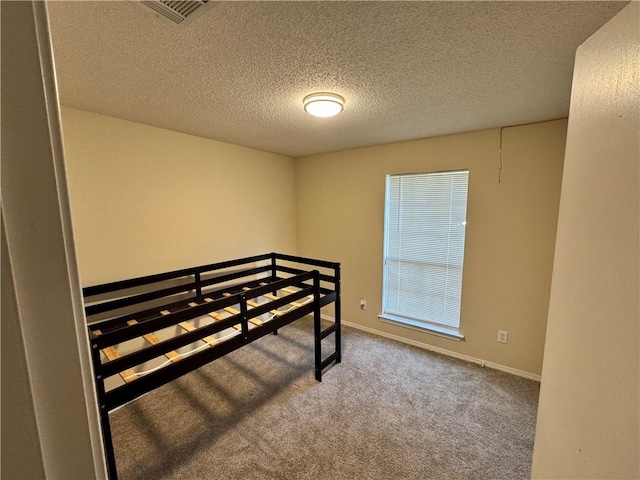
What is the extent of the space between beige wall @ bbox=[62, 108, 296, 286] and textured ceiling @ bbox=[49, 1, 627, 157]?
22 cm

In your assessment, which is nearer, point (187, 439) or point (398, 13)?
point (398, 13)

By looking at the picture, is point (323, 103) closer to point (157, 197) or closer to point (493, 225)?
point (157, 197)

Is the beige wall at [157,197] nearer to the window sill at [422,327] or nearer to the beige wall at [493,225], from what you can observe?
the beige wall at [493,225]

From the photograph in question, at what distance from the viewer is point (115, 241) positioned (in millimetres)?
2111

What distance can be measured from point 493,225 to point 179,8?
261 centimetres

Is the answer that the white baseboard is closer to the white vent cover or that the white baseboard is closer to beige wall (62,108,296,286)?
beige wall (62,108,296,286)

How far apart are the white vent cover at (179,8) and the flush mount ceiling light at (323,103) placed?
78 centimetres

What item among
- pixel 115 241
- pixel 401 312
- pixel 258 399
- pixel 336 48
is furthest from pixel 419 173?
pixel 115 241

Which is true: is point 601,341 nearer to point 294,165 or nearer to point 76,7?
point 76,7

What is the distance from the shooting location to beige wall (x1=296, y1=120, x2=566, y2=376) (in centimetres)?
221

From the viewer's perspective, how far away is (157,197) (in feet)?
7.68

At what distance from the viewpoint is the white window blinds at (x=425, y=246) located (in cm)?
262

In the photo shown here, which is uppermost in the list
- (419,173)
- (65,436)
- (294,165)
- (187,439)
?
(294,165)

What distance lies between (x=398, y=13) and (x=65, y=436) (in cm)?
138
